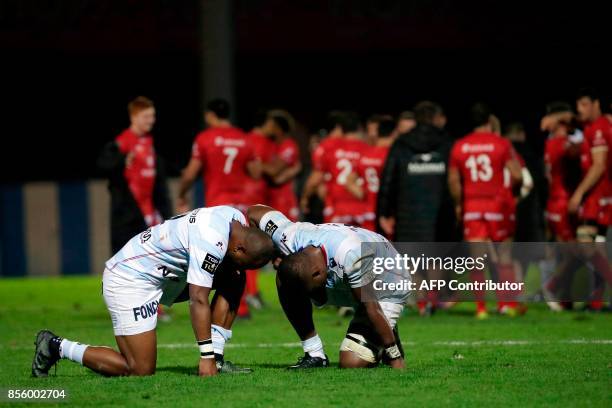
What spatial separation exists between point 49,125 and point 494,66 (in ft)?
31.4

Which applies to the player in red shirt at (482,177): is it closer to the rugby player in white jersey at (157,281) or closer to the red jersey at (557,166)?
the red jersey at (557,166)

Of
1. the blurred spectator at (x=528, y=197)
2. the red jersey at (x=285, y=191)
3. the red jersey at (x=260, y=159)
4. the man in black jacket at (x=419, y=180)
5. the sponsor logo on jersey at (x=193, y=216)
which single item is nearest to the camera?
the sponsor logo on jersey at (x=193, y=216)

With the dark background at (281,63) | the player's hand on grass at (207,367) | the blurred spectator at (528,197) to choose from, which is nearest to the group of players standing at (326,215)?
the player's hand on grass at (207,367)

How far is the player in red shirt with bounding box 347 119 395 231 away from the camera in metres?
15.5

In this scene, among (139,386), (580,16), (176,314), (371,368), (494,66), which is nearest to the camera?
(139,386)

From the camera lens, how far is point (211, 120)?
1503 cm

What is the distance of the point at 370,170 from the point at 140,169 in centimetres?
304

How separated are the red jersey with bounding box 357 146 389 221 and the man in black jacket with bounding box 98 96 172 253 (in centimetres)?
256

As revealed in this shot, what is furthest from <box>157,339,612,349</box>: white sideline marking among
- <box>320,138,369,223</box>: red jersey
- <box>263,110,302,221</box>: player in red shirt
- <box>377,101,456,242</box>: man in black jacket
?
<box>263,110,302,221</box>: player in red shirt

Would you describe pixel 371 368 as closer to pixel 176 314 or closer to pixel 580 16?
pixel 176 314

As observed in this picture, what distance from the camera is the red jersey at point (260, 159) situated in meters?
15.2

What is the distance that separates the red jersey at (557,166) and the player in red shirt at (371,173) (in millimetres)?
1969

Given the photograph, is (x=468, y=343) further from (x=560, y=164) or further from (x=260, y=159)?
(x=260, y=159)


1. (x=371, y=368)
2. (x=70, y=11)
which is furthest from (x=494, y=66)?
(x=371, y=368)
